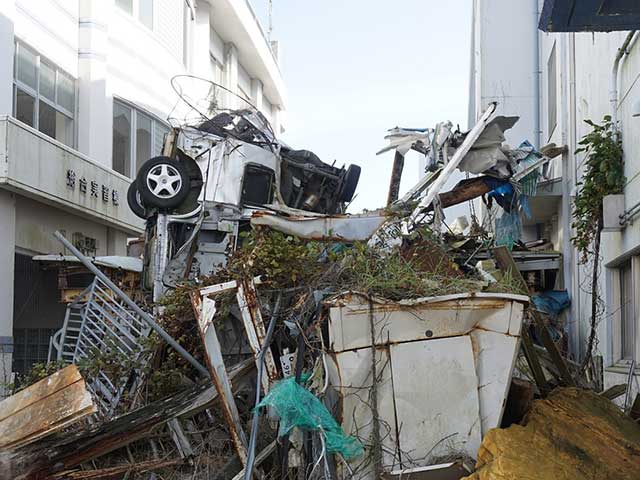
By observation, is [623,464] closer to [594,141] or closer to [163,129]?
[594,141]

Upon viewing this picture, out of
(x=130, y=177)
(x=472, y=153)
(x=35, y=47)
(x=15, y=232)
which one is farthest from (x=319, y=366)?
(x=130, y=177)

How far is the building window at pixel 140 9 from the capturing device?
18156 mm

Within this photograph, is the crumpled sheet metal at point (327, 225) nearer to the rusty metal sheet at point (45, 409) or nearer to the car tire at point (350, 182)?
the rusty metal sheet at point (45, 409)

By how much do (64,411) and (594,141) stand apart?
6.14 metres

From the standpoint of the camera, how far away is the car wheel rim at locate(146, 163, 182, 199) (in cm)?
1130

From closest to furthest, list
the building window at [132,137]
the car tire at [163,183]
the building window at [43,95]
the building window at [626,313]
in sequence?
the building window at [626,313] → the car tire at [163,183] → the building window at [43,95] → the building window at [132,137]

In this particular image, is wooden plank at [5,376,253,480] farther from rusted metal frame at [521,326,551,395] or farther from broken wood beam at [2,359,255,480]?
rusted metal frame at [521,326,551,395]

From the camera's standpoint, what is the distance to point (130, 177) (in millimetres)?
18406

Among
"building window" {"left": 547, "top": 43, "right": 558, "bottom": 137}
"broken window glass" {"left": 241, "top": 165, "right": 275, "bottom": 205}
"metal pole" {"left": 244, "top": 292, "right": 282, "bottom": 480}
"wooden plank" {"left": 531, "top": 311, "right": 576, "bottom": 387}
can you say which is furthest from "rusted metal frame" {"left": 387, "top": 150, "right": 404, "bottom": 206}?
"metal pole" {"left": 244, "top": 292, "right": 282, "bottom": 480}

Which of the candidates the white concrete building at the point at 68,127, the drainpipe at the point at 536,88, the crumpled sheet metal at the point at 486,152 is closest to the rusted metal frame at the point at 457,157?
the crumpled sheet metal at the point at 486,152

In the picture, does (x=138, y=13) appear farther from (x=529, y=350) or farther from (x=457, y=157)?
(x=529, y=350)

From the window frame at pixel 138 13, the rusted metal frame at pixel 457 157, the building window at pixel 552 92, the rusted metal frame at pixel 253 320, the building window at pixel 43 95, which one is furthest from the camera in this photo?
the window frame at pixel 138 13

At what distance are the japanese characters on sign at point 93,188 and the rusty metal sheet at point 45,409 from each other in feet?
27.7

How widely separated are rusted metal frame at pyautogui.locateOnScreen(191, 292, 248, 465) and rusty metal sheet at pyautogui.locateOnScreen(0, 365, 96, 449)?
1.04m
